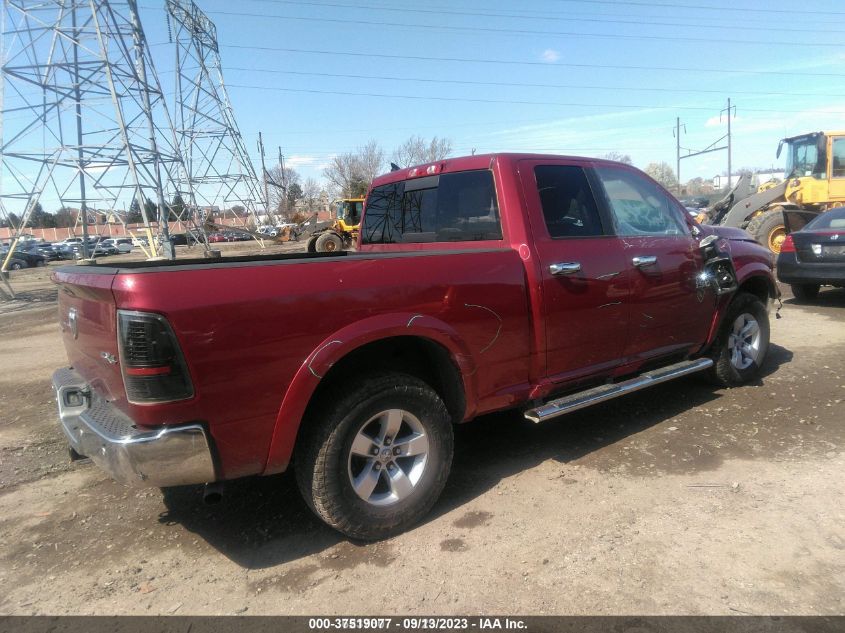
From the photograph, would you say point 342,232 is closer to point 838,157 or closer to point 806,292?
point 838,157

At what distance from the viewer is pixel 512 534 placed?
306 centimetres

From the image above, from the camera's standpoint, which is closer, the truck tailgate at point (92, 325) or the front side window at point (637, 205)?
the truck tailgate at point (92, 325)

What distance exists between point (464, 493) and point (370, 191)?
105 inches

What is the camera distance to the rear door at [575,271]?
359 centimetres

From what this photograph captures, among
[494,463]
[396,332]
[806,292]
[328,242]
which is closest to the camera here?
[396,332]

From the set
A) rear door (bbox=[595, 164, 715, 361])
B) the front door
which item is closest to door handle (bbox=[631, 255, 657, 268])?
rear door (bbox=[595, 164, 715, 361])

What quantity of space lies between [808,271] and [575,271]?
732 cm

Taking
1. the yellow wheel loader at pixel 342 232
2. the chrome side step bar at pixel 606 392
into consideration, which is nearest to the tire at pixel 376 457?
the chrome side step bar at pixel 606 392

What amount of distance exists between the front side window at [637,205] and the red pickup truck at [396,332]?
0.02 metres

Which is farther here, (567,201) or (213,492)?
(567,201)

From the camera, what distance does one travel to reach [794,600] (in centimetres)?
245

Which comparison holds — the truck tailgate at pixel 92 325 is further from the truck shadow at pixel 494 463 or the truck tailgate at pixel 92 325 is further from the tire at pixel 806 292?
the tire at pixel 806 292

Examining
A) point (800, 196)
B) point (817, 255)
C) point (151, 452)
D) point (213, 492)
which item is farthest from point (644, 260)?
point (800, 196)

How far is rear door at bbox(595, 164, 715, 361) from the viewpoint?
409cm
